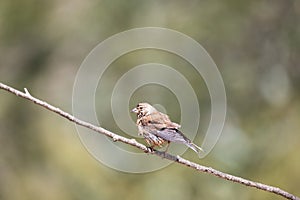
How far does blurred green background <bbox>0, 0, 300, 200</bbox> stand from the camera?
562 cm

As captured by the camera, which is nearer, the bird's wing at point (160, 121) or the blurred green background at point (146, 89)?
the bird's wing at point (160, 121)

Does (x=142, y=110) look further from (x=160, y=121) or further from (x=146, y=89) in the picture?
(x=146, y=89)

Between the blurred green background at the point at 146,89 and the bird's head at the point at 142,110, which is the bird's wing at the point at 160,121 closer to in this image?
the bird's head at the point at 142,110

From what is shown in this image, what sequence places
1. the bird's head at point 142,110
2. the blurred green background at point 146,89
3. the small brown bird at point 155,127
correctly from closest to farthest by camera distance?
the small brown bird at point 155,127 → the bird's head at point 142,110 → the blurred green background at point 146,89

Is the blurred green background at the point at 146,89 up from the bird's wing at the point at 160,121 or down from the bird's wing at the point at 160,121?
up

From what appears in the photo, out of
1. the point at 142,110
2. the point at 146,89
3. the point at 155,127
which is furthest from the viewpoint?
the point at 146,89

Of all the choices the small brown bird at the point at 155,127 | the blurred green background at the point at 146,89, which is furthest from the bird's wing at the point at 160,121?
the blurred green background at the point at 146,89

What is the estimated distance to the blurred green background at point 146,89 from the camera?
5617 mm

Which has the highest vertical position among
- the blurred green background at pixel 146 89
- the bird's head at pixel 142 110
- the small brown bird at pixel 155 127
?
the blurred green background at pixel 146 89

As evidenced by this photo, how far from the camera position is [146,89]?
5.55 m

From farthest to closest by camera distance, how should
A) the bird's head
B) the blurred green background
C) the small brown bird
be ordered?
the blurred green background, the bird's head, the small brown bird

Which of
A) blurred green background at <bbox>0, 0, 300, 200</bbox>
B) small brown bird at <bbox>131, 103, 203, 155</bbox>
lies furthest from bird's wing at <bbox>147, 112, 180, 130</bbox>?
blurred green background at <bbox>0, 0, 300, 200</bbox>

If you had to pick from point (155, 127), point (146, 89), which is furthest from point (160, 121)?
point (146, 89)

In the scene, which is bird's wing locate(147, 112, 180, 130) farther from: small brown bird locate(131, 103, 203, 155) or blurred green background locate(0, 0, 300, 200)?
blurred green background locate(0, 0, 300, 200)
